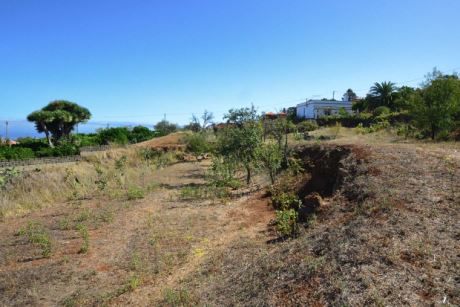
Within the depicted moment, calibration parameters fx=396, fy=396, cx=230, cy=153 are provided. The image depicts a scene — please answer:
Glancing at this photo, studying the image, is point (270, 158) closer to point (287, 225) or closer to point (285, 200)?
point (285, 200)

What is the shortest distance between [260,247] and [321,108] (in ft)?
157

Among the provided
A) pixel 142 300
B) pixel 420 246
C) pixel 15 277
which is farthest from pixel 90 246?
pixel 420 246

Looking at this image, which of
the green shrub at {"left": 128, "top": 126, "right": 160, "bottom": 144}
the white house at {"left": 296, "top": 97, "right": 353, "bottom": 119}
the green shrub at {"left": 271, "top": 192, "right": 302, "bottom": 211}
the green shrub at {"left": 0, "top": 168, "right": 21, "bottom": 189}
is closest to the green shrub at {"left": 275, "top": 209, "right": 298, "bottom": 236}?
the green shrub at {"left": 271, "top": 192, "right": 302, "bottom": 211}

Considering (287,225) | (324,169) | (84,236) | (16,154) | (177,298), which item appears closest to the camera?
(177,298)

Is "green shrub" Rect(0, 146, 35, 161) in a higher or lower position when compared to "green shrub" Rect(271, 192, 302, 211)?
higher

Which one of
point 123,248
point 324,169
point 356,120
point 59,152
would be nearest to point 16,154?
point 59,152

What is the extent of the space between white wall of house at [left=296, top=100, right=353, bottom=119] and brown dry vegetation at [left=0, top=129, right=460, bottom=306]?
4198 centimetres

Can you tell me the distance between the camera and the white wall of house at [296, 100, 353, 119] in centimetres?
5178

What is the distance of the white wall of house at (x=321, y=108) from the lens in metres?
51.8

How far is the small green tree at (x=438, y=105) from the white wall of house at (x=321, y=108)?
35552 mm

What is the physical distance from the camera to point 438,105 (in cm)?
1524

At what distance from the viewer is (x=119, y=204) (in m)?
10.6

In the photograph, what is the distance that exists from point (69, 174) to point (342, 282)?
12006 mm

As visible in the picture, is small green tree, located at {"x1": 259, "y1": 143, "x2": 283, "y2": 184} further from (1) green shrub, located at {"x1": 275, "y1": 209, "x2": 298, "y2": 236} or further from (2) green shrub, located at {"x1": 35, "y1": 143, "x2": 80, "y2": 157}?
(2) green shrub, located at {"x1": 35, "y1": 143, "x2": 80, "y2": 157}
